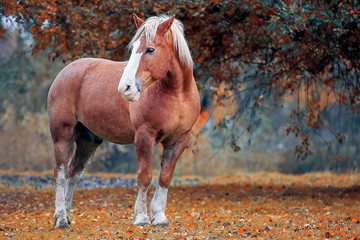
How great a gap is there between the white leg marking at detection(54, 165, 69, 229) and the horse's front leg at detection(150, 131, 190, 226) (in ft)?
3.91

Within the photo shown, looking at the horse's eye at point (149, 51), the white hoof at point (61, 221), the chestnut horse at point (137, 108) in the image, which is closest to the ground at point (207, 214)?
the white hoof at point (61, 221)

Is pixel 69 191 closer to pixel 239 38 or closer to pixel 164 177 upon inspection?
pixel 164 177

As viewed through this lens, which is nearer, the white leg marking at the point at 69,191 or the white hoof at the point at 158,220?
the white hoof at the point at 158,220

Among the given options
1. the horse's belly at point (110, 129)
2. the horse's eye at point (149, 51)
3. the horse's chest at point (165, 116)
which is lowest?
the horse's belly at point (110, 129)

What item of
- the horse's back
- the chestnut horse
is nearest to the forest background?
the horse's back

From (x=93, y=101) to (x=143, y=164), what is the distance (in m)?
1.27

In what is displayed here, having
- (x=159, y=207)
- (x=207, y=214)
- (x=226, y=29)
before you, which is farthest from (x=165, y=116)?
(x=226, y=29)

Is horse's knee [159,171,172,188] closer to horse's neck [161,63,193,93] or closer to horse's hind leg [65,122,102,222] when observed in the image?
horse's neck [161,63,193,93]

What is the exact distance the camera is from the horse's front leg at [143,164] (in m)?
6.73

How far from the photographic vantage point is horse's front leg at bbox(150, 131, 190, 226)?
6.96 metres

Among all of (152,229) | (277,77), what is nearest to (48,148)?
(277,77)

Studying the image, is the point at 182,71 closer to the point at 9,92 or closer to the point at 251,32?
the point at 251,32

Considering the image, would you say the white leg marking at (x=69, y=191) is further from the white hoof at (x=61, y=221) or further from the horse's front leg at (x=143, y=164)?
the horse's front leg at (x=143, y=164)

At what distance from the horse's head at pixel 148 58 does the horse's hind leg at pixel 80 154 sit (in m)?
1.85
